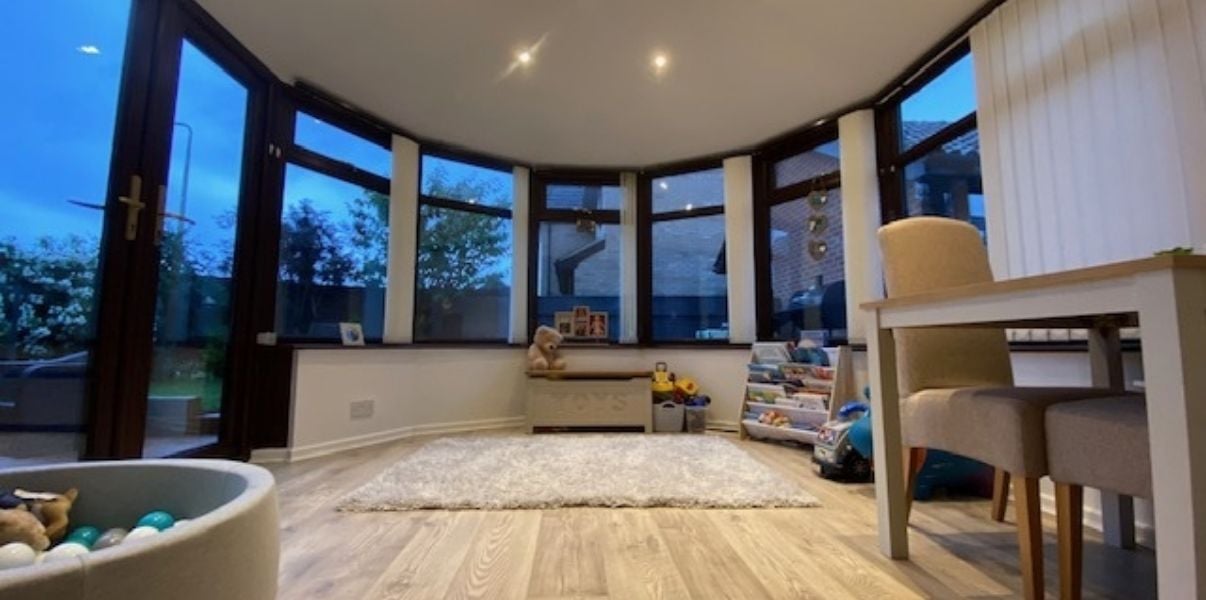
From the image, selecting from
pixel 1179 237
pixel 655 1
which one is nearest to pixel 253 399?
pixel 655 1

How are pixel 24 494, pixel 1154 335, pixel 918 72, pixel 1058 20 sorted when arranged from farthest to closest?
pixel 918 72, pixel 1058 20, pixel 24 494, pixel 1154 335

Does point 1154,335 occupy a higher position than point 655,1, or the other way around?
point 655,1

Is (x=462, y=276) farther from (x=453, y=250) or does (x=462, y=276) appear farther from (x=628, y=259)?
(x=628, y=259)

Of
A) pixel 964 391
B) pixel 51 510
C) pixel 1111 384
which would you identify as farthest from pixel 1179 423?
pixel 51 510

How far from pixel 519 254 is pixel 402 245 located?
1.01 m

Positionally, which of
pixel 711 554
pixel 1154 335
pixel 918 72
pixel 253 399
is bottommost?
pixel 711 554

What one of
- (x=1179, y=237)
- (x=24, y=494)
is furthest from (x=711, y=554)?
(x=1179, y=237)

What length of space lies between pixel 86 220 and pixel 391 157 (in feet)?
6.85

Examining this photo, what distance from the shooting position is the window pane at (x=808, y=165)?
369 cm

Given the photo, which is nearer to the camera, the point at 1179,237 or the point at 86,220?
the point at 1179,237

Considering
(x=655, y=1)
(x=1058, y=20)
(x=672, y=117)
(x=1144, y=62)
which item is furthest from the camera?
(x=672, y=117)

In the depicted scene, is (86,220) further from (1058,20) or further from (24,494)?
(1058,20)

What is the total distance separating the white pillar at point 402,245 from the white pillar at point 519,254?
84 centimetres

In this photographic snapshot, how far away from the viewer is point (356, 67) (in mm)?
2961
